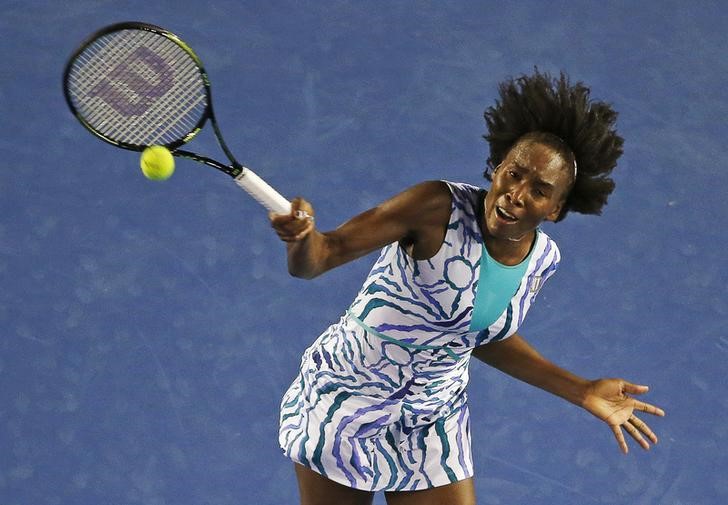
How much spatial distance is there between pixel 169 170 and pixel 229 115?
256cm

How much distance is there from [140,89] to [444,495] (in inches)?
52.4

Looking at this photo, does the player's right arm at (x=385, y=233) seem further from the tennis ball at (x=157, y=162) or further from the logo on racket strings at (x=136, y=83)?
the logo on racket strings at (x=136, y=83)

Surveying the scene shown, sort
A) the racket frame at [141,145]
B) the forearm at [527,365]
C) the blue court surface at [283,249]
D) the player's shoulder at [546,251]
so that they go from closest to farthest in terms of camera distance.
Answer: the racket frame at [141,145] → the player's shoulder at [546,251] → the forearm at [527,365] → the blue court surface at [283,249]

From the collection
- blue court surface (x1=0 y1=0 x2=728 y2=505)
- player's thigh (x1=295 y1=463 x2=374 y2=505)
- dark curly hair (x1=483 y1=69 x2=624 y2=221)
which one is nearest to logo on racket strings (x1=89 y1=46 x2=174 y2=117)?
dark curly hair (x1=483 y1=69 x2=624 y2=221)

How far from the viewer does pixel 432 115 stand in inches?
208

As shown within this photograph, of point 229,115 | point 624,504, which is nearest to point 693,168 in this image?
point 624,504

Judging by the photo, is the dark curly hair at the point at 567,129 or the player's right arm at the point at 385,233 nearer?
the player's right arm at the point at 385,233

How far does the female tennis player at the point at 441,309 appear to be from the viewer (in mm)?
2785

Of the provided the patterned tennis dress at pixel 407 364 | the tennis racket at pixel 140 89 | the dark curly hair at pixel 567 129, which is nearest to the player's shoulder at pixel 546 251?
the patterned tennis dress at pixel 407 364

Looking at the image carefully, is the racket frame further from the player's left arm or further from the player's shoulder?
the player's left arm

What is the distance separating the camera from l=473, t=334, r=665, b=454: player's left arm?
306 cm

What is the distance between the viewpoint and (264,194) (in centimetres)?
249

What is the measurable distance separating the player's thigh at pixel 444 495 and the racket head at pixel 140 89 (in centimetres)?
115

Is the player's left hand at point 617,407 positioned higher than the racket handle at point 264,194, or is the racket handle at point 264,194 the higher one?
the racket handle at point 264,194
